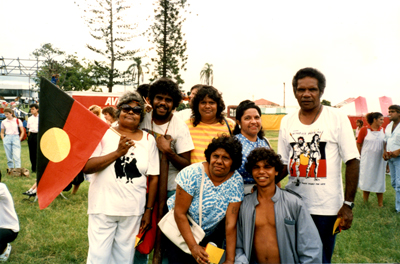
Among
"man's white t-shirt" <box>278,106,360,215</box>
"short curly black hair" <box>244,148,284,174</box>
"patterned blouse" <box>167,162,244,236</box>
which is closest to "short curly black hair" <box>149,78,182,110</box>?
"patterned blouse" <box>167,162,244,236</box>

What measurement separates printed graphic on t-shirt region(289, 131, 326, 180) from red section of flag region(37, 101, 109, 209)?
5.65ft

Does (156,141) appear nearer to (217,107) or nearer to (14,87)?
(217,107)

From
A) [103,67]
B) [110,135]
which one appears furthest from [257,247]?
[103,67]

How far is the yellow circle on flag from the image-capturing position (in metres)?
2.64

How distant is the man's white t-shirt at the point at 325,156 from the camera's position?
246 cm

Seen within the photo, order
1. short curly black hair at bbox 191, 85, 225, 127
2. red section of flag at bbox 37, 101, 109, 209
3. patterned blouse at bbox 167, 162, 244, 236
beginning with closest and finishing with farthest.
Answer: patterned blouse at bbox 167, 162, 244, 236
red section of flag at bbox 37, 101, 109, 209
short curly black hair at bbox 191, 85, 225, 127

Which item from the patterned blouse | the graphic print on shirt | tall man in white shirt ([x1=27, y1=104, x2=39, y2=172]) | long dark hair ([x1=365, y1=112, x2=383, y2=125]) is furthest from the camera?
tall man in white shirt ([x1=27, y1=104, x2=39, y2=172])

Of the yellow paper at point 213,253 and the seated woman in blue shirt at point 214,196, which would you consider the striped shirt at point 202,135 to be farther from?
the yellow paper at point 213,253

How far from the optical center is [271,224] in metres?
2.45

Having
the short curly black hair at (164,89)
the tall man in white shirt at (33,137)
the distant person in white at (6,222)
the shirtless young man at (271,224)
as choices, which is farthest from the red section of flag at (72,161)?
the tall man in white shirt at (33,137)

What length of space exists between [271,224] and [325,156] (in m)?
0.74

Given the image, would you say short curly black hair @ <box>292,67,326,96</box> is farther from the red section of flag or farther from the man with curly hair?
the red section of flag

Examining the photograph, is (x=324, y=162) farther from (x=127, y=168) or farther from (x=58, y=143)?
(x=58, y=143)

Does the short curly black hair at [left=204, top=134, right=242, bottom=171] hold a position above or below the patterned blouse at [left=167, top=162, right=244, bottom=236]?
above
